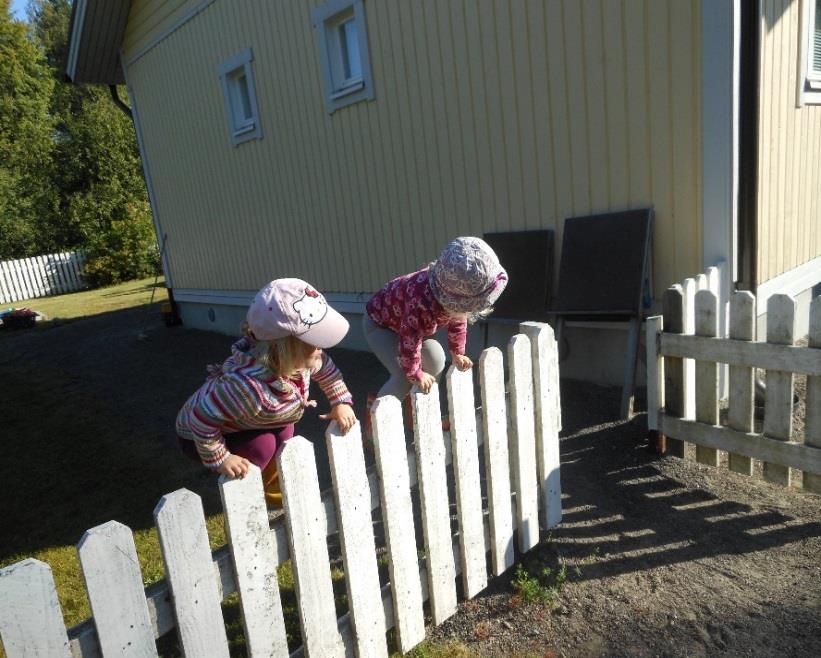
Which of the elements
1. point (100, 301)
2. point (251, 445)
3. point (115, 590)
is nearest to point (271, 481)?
point (251, 445)

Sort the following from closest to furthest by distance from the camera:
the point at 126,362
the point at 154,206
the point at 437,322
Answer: the point at 437,322 < the point at 126,362 < the point at 154,206

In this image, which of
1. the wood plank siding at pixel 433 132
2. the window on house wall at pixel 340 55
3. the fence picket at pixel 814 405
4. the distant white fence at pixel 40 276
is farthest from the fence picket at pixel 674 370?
the distant white fence at pixel 40 276

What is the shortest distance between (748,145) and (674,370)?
6.76 ft

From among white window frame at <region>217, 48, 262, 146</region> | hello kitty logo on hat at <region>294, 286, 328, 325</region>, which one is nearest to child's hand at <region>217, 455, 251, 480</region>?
hello kitty logo on hat at <region>294, 286, 328, 325</region>

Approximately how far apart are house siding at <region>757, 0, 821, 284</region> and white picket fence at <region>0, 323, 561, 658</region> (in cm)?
310

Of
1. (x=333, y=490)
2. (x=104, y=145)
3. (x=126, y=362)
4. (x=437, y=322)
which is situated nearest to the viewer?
(x=333, y=490)

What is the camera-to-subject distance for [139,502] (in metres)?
4.01

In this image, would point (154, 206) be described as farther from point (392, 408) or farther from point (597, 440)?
point (392, 408)

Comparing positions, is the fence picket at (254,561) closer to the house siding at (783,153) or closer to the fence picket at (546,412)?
the fence picket at (546,412)

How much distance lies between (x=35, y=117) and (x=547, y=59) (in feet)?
114

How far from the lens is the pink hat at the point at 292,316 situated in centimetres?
224

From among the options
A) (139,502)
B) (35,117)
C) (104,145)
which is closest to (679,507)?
(139,502)

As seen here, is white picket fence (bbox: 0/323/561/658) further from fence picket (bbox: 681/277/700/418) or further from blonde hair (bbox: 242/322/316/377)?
fence picket (bbox: 681/277/700/418)

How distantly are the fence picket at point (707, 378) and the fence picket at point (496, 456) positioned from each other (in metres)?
1.43
